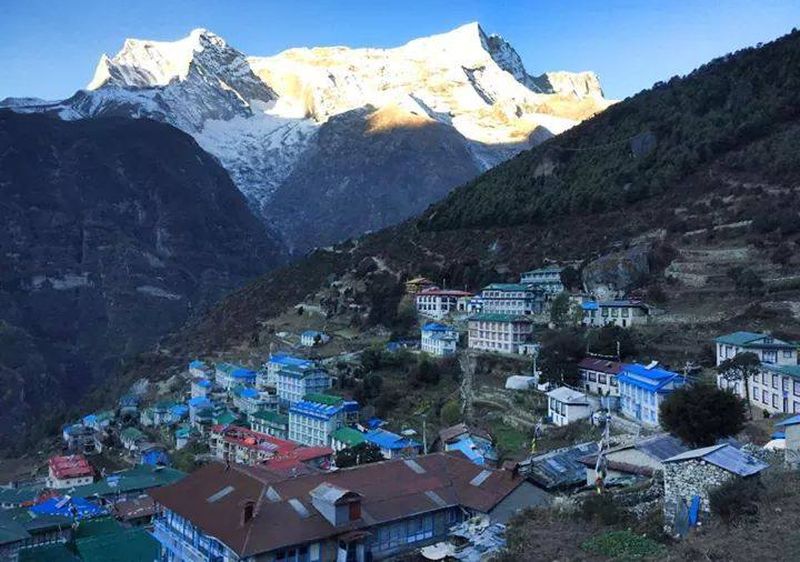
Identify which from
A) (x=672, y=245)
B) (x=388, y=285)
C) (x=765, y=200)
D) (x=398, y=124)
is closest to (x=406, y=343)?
(x=388, y=285)

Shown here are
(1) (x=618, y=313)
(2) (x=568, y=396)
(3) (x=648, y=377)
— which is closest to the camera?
(3) (x=648, y=377)

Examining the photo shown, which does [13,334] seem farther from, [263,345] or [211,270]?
[263,345]

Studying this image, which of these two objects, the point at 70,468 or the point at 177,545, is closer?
the point at 177,545

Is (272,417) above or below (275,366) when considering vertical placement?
below

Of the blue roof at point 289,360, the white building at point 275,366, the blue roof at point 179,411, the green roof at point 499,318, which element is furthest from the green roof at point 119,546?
the blue roof at point 179,411

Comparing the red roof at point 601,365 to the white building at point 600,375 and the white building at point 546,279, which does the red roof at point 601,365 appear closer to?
the white building at point 600,375

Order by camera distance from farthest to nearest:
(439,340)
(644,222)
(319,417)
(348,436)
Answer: (644,222) < (439,340) < (319,417) < (348,436)

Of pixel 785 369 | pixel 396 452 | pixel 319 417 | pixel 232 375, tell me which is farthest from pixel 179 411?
pixel 785 369

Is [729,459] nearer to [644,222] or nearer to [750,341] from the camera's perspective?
[750,341]
